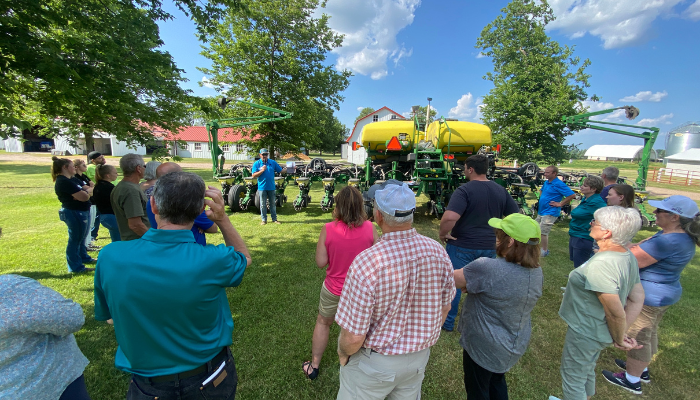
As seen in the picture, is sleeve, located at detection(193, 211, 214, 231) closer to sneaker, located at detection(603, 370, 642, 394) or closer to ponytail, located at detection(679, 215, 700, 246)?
ponytail, located at detection(679, 215, 700, 246)

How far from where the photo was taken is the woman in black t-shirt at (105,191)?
3.80 meters

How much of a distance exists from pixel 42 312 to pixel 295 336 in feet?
7.86

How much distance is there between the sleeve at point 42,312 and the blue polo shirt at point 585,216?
197 inches

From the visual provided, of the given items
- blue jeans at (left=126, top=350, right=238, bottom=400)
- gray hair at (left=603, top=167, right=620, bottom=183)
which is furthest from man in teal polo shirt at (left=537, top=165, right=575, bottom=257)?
blue jeans at (left=126, top=350, right=238, bottom=400)

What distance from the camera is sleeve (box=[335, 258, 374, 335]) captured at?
1.41 meters

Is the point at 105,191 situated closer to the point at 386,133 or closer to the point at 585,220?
the point at 386,133

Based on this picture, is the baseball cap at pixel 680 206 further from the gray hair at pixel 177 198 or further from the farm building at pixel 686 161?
the farm building at pixel 686 161

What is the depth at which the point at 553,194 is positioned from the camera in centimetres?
553

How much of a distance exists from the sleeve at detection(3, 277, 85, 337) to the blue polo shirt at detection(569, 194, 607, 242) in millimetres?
5014

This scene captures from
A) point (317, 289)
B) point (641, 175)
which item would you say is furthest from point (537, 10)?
point (317, 289)

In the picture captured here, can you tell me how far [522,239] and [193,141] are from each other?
4301 cm

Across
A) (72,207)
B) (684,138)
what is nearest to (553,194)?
(72,207)

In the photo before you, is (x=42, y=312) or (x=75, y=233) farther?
(x=75, y=233)

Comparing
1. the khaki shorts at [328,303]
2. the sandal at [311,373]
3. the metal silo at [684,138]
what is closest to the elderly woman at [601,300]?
the khaki shorts at [328,303]
